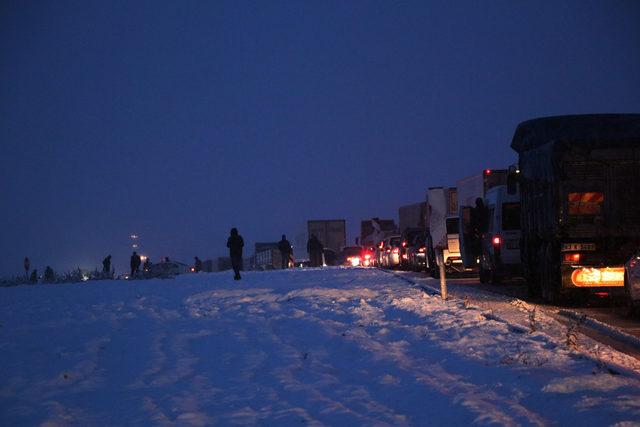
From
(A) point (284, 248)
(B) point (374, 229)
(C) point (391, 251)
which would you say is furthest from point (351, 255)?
(A) point (284, 248)

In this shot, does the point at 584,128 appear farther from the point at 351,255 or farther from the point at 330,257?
the point at 330,257

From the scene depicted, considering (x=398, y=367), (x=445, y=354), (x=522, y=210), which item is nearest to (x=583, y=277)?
(x=522, y=210)

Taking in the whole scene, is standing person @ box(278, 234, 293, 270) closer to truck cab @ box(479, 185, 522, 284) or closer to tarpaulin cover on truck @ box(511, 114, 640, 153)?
truck cab @ box(479, 185, 522, 284)

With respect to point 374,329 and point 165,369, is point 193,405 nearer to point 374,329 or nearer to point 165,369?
point 165,369

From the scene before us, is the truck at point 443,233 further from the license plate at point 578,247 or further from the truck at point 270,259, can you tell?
the truck at point 270,259

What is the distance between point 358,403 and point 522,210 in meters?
12.6

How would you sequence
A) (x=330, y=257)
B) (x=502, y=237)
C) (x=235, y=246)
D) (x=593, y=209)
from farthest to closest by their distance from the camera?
(x=330, y=257) → (x=235, y=246) → (x=502, y=237) → (x=593, y=209)

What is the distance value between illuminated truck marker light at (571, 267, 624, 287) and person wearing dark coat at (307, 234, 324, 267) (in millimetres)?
29626

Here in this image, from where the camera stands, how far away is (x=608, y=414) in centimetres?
545

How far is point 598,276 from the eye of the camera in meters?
14.1

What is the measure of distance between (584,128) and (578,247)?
8.53ft

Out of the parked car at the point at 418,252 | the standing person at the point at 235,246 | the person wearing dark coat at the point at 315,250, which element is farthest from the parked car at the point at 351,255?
the standing person at the point at 235,246

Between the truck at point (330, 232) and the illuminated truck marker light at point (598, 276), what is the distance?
5008 cm

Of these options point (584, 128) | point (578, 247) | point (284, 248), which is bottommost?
point (578, 247)
